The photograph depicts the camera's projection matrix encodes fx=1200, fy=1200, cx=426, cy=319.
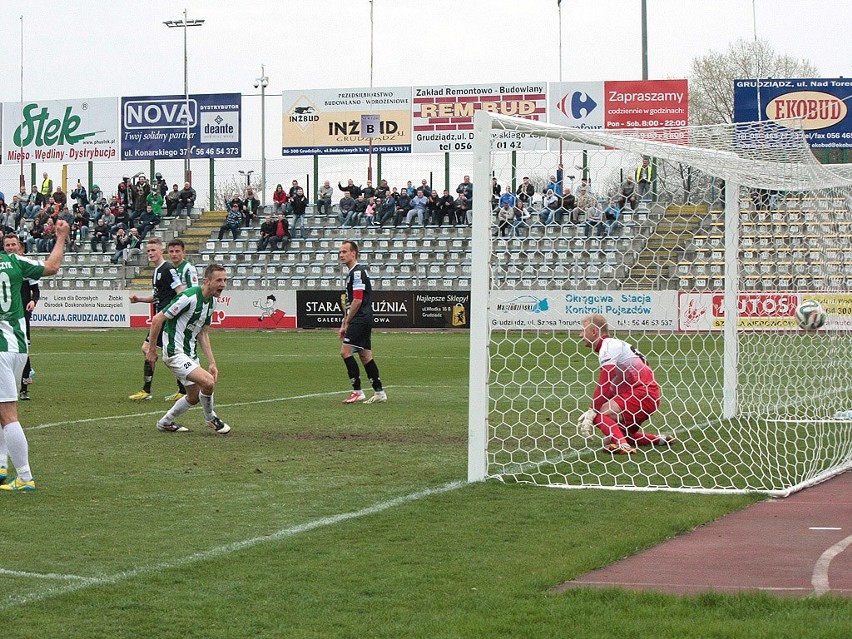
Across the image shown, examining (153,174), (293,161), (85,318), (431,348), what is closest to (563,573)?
(431,348)

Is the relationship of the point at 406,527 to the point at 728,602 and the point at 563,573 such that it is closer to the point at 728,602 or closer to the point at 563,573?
the point at 563,573

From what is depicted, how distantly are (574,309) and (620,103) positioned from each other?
33156 mm

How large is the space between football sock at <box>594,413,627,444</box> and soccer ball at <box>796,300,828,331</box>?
214 centimetres

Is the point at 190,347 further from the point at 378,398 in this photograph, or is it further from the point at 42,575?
the point at 42,575

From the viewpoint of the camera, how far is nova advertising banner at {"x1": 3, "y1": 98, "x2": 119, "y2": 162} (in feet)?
170

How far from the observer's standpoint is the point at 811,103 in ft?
142

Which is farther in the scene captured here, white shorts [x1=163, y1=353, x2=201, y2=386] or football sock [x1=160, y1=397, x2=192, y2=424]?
football sock [x1=160, y1=397, x2=192, y2=424]

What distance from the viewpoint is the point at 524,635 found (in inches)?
196

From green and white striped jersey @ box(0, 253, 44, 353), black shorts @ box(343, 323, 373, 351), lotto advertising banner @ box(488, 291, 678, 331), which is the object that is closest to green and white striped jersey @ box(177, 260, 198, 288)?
black shorts @ box(343, 323, 373, 351)

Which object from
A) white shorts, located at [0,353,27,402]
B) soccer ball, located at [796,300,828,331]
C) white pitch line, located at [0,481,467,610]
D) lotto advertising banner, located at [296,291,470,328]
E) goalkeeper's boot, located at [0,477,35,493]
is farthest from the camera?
lotto advertising banner, located at [296,291,470,328]

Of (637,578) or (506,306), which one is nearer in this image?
(637,578)

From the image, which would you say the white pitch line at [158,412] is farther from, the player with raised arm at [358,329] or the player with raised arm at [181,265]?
the player with raised arm at [358,329]

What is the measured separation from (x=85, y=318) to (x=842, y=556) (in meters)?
37.1

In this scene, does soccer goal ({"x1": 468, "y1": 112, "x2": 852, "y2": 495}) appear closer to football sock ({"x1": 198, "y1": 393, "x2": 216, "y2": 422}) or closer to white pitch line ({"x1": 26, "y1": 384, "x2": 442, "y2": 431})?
football sock ({"x1": 198, "y1": 393, "x2": 216, "y2": 422})
